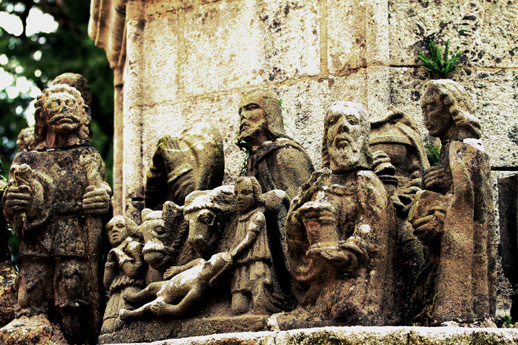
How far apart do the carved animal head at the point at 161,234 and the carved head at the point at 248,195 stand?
75 cm

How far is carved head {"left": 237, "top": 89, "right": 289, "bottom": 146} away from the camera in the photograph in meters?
9.02

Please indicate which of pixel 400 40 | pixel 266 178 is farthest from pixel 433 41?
A: pixel 266 178

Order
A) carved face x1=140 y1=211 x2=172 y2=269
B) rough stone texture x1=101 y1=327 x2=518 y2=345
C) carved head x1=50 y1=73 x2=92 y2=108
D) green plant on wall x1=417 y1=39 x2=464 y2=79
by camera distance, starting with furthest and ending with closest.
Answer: carved head x1=50 y1=73 x2=92 y2=108, green plant on wall x1=417 y1=39 x2=464 y2=79, carved face x1=140 y1=211 x2=172 y2=269, rough stone texture x1=101 y1=327 x2=518 y2=345

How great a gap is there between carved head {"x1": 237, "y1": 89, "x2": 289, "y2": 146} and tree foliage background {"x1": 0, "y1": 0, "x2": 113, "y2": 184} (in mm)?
7666

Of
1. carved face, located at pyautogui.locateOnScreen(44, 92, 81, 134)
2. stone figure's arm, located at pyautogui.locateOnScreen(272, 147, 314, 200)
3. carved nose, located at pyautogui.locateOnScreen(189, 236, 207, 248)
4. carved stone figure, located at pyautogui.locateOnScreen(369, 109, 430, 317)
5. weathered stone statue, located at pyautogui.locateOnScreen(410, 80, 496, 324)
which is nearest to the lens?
weathered stone statue, located at pyautogui.locateOnScreen(410, 80, 496, 324)

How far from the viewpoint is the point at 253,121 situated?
29.8 ft

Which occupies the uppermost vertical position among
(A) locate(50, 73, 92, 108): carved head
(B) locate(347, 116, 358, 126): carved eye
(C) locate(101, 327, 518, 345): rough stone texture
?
(A) locate(50, 73, 92, 108): carved head

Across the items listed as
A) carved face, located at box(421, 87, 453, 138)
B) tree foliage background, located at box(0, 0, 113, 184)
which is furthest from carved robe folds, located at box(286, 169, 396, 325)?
tree foliage background, located at box(0, 0, 113, 184)

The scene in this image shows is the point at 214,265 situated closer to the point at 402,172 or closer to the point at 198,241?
the point at 198,241

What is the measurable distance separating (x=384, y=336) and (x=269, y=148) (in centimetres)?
252

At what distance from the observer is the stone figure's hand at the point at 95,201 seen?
9459 mm

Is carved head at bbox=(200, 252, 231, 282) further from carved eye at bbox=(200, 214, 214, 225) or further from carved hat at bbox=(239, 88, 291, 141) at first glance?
carved hat at bbox=(239, 88, 291, 141)

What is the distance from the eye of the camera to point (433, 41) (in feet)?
32.8

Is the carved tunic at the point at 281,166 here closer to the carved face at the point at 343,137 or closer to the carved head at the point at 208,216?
the carved head at the point at 208,216
